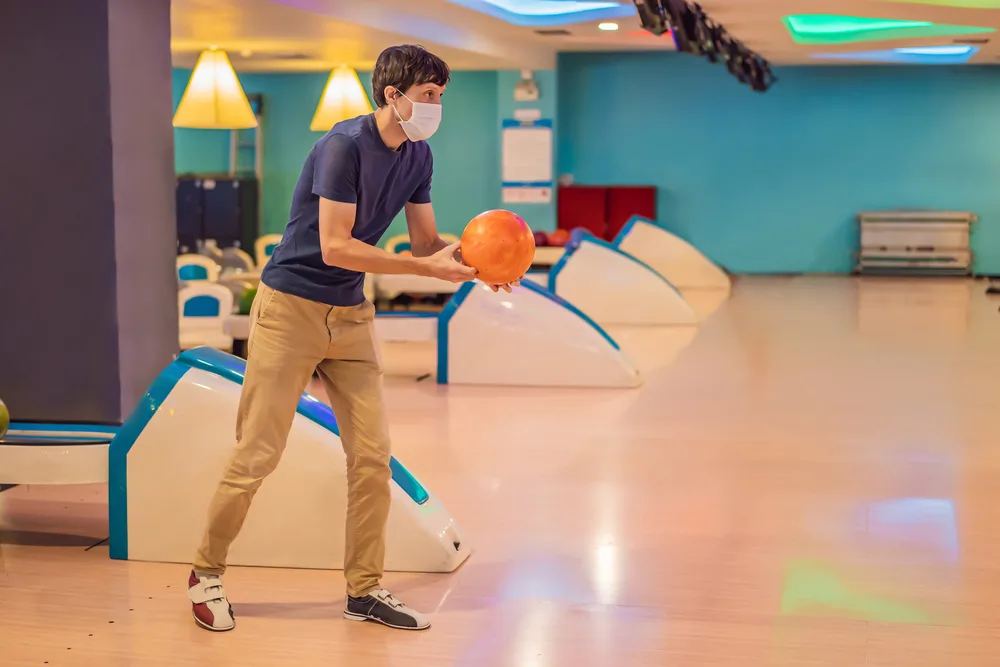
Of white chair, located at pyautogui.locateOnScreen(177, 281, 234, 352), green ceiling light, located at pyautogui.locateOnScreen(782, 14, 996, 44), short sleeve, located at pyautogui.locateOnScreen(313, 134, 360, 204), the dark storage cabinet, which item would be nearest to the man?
short sleeve, located at pyautogui.locateOnScreen(313, 134, 360, 204)

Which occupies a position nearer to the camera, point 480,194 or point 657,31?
point 657,31

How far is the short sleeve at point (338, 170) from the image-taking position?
9.24 feet

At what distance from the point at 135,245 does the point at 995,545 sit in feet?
10.8

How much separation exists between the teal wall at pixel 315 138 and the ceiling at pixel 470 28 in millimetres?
1390

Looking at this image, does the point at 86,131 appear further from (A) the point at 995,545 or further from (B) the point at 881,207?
(B) the point at 881,207

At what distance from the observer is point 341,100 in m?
10.1

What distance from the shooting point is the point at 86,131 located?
433 cm

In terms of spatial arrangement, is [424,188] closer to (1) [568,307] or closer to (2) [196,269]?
(1) [568,307]

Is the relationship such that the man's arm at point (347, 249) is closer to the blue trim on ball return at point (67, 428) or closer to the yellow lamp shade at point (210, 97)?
the blue trim on ball return at point (67, 428)

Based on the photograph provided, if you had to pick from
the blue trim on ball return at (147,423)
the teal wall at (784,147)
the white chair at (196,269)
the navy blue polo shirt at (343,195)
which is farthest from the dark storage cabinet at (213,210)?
the navy blue polo shirt at (343,195)

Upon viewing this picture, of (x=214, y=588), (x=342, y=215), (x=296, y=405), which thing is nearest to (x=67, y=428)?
(x=214, y=588)

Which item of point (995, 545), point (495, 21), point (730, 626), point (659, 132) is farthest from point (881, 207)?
point (730, 626)

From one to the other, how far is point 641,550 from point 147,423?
5.40ft

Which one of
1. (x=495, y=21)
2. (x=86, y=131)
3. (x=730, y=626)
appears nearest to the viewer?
(x=730, y=626)
